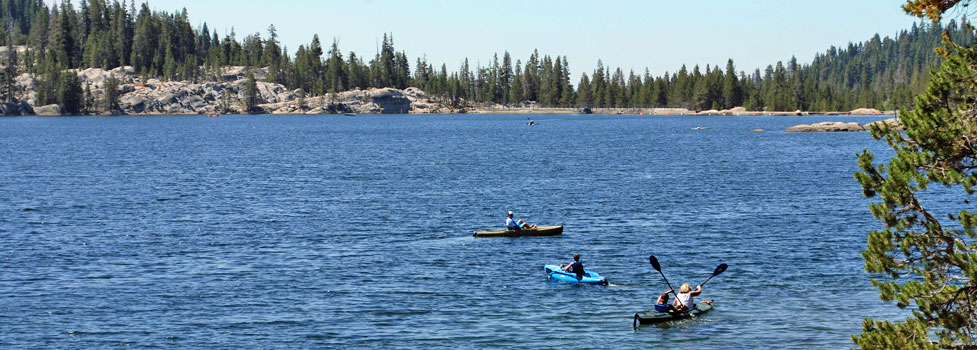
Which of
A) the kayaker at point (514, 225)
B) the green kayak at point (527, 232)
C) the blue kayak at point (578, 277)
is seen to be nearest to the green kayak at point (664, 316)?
the blue kayak at point (578, 277)

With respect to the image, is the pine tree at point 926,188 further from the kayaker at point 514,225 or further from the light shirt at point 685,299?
the kayaker at point 514,225

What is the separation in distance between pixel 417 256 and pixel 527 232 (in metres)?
9.04

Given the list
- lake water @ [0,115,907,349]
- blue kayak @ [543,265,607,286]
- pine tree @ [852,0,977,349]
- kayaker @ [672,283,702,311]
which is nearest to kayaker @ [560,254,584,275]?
blue kayak @ [543,265,607,286]

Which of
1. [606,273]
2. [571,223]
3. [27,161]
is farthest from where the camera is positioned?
[27,161]

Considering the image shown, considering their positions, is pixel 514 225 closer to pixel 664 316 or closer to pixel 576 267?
pixel 576 267

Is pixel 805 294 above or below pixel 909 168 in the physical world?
below

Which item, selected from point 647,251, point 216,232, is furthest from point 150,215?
point 647,251

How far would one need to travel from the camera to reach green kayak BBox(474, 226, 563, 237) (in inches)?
2180

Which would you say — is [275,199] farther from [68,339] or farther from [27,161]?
[27,161]

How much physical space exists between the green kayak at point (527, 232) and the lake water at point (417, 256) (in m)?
0.72

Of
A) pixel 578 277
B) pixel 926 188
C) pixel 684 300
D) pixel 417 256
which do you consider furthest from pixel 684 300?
pixel 926 188

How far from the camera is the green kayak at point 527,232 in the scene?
182ft

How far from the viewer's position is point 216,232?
57.3 meters

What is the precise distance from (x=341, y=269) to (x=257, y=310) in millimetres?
8370
